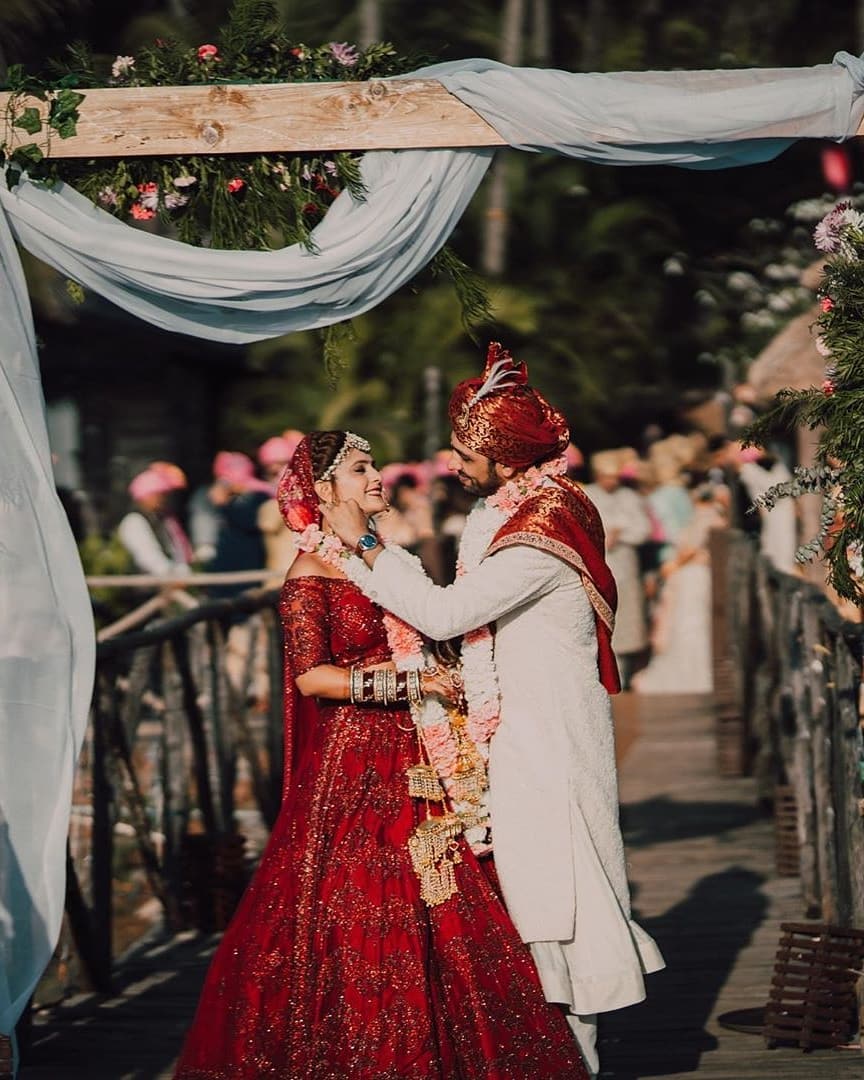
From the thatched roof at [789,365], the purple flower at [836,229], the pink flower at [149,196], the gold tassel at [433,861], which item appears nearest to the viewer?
the gold tassel at [433,861]

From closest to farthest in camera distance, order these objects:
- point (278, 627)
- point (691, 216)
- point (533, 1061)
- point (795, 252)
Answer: point (533, 1061) → point (278, 627) → point (795, 252) → point (691, 216)

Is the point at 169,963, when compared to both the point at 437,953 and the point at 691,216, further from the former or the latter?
the point at 691,216

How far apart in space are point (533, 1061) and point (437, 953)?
1.21 ft

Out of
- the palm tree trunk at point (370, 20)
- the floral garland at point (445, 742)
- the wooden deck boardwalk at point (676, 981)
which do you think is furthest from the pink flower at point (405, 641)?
the palm tree trunk at point (370, 20)

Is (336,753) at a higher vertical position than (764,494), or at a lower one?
lower

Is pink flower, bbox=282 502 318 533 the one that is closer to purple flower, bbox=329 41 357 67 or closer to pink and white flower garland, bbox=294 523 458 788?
pink and white flower garland, bbox=294 523 458 788

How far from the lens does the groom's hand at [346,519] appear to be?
5.88 m

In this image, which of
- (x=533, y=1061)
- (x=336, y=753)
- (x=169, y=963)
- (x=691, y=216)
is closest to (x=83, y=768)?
(x=169, y=963)

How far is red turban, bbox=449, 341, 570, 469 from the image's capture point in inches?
223

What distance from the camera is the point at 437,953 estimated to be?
5.71m

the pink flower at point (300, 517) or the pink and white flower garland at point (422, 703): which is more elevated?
the pink flower at point (300, 517)

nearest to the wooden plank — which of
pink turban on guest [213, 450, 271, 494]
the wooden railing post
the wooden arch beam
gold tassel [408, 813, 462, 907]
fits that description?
the wooden arch beam

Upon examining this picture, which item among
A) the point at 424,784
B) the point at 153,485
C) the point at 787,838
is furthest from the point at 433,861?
the point at 153,485

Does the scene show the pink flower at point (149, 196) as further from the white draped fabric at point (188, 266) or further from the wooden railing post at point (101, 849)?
the wooden railing post at point (101, 849)
